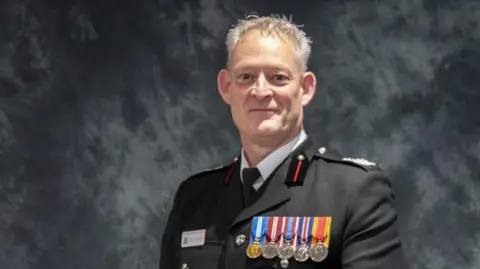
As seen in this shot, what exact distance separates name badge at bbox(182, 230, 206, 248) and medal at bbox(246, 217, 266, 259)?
0.11m

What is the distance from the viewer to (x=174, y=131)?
2.43 m

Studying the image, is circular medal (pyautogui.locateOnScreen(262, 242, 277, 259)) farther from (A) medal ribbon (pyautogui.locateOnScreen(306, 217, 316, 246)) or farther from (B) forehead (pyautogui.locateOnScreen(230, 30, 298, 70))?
(B) forehead (pyautogui.locateOnScreen(230, 30, 298, 70))

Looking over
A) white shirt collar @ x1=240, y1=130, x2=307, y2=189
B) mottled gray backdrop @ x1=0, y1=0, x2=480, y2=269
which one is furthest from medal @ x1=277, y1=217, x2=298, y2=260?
mottled gray backdrop @ x1=0, y1=0, x2=480, y2=269

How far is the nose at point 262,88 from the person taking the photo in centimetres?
138

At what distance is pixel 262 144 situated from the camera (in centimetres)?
142

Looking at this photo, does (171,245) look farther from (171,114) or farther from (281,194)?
(171,114)

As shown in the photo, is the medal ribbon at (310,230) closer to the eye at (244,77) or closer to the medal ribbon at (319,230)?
the medal ribbon at (319,230)

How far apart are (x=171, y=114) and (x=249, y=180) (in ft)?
3.32

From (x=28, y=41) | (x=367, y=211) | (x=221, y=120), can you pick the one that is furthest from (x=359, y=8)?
(x=367, y=211)

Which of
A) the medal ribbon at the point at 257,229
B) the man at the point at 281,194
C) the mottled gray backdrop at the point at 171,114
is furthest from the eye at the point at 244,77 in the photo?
the mottled gray backdrop at the point at 171,114

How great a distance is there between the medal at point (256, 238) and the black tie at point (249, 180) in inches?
2.3

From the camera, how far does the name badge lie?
4.79 ft

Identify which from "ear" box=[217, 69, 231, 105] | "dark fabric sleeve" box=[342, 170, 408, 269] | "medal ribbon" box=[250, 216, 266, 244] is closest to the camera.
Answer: "dark fabric sleeve" box=[342, 170, 408, 269]

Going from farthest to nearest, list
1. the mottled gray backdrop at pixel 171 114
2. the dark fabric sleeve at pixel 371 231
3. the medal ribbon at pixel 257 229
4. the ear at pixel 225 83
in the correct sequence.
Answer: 1. the mottled gray backdrop at pixel 171 114
2. the ear at pixel 225 83
3. the medal ribbon at pixel 257 229
4. the dark fabric sleeve at pixel 371 231
